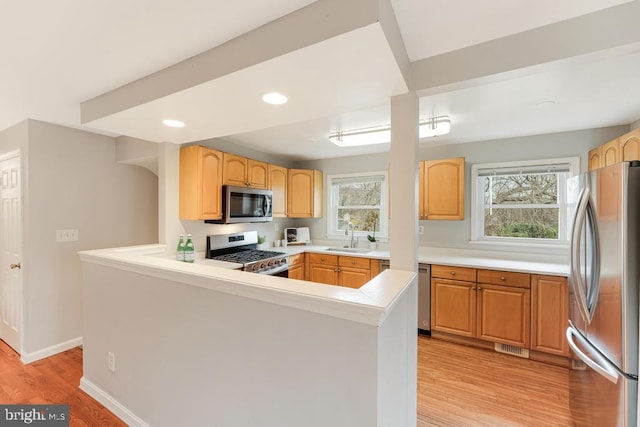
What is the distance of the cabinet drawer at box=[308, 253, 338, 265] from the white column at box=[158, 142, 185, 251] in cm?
182

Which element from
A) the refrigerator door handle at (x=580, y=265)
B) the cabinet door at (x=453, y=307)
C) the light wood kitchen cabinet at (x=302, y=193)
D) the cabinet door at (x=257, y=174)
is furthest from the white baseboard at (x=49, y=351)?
the refrigerator door handle at (x=580, y=265)

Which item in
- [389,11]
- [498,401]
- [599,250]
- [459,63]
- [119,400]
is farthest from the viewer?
[498,401]

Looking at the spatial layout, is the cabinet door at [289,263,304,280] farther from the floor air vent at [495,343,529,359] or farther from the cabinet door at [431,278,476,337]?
the floor air vent at [495,343,529,359]

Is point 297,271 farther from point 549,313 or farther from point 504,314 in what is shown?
point 549,313

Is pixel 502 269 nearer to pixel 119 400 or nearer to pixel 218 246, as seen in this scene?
pixel 218 246

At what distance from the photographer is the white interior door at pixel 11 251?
2.64 m

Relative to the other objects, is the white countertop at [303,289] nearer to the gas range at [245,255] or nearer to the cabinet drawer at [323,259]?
the gas range at [245,255]

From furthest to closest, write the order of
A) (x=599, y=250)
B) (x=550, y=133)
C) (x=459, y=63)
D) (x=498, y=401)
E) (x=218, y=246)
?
(x=218, y=246) → (x=550, y=133) → (x=498, y=401) → (x=599, y=250) → (x=459, y=63)

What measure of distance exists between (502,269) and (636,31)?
218 centimetres

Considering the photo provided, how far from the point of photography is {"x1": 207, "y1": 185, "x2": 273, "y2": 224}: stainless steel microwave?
3004mm

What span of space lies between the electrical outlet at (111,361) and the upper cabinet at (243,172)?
1807 mm

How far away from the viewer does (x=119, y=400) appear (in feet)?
6.31

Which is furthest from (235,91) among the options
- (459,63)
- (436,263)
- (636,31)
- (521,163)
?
(521,163)

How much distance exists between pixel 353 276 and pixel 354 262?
19 cm
